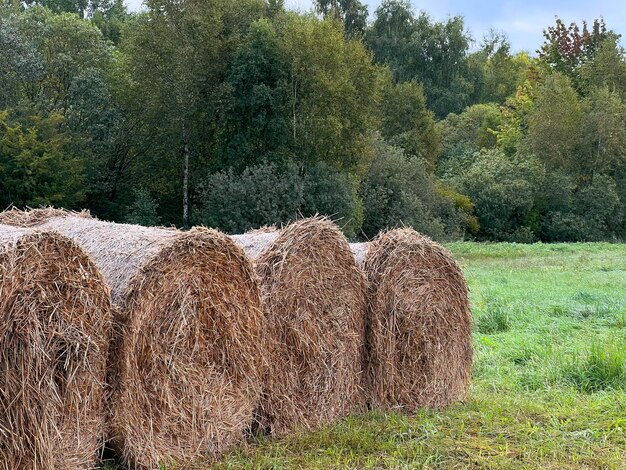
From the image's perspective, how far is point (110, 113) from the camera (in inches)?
1259

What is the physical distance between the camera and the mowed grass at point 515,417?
209 inches

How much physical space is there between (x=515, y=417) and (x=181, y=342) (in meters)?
2.96

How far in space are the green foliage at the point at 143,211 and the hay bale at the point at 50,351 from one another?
24845mm

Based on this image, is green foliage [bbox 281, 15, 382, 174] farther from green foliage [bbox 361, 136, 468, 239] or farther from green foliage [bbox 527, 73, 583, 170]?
green foliage [bbox 527, 73, 583, 170]

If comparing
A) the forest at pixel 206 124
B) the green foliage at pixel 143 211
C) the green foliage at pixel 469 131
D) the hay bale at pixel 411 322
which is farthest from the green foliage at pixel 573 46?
the hay bale at pixel 411 322

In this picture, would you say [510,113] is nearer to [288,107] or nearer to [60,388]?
[288,107]

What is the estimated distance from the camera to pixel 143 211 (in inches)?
1168

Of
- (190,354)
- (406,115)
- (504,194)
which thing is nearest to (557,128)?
(504,194)

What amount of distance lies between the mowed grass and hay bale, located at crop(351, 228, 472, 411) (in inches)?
10.9

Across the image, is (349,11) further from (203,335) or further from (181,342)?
(181,342)

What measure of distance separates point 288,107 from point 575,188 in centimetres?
2326

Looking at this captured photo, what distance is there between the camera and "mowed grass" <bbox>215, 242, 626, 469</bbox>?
530cm

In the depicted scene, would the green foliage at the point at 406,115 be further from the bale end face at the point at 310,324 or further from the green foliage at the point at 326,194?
the bale end face at the point at 310,324

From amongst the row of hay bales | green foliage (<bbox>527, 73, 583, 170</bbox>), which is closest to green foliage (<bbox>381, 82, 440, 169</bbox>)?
green foliage (<bbox>527, 73, 583, 170</bbox>)
